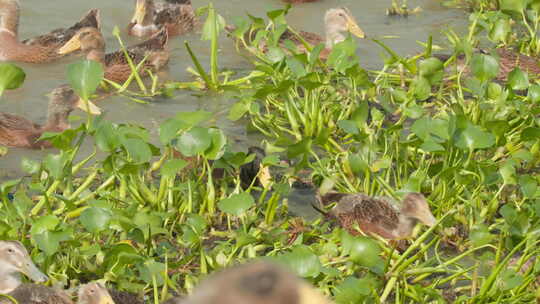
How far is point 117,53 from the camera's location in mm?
6836

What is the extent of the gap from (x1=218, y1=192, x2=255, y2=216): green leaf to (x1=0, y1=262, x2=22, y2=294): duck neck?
0.91 m

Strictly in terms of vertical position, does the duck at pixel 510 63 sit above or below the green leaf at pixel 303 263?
below

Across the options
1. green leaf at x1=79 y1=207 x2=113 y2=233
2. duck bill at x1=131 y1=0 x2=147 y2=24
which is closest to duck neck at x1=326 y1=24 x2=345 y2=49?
duck bill at x1=131 y1=0 x2=147 y2=24

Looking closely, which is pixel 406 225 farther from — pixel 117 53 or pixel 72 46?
pixel 72 46

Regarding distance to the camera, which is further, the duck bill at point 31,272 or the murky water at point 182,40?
the murky water at point 182,40

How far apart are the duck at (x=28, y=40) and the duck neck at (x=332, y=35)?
207 centimetres

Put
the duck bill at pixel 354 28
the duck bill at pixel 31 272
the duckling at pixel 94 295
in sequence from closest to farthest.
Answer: the duckling at pixel 94 295, the duck bill at pixel 31 272, the duck bill at pixel 354 28

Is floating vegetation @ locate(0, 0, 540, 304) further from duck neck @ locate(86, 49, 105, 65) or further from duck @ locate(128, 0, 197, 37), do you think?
duck @ locate(128, 0, 197, 37)

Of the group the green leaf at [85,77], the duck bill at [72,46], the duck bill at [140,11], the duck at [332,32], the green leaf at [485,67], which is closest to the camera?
the green leaf at [85,77]

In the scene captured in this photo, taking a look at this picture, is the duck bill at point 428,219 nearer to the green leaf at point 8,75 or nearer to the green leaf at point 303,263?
the green leaf at point 303,263

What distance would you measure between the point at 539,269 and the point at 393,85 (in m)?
3.22

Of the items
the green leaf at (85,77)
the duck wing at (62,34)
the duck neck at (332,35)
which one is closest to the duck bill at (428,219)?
the green leaf at (85,77)

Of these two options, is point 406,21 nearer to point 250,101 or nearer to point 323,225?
point 250,101

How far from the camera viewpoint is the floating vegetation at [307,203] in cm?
338
